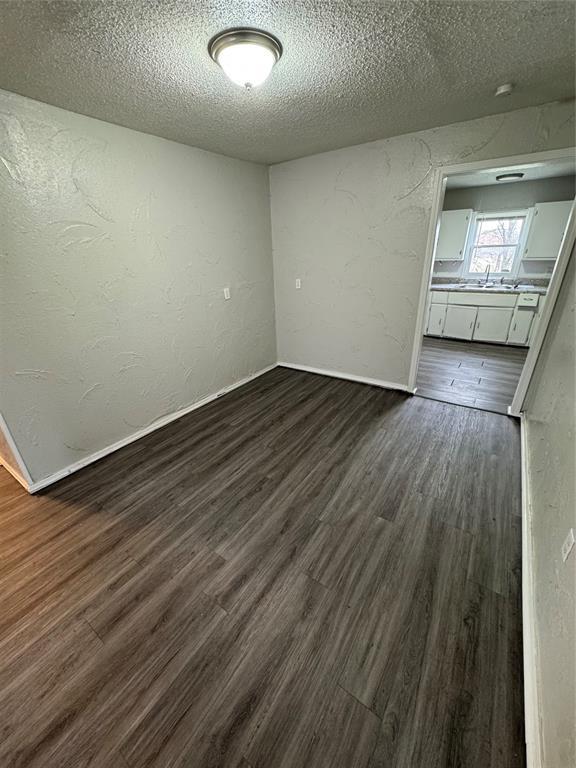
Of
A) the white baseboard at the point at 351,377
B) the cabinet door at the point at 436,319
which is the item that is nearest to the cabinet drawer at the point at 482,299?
the cabinet door at the point at 436,319

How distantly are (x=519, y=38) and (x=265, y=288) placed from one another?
2.79 m

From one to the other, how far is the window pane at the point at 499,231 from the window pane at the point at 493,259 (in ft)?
0.36

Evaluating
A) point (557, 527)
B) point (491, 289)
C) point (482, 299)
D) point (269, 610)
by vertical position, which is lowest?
point (269, 610)

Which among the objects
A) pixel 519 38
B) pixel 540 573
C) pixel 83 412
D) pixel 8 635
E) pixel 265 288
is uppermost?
pixel 519 38

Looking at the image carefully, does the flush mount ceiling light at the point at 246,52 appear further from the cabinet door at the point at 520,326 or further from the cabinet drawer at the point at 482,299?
the cabinet door at the point at 520,326

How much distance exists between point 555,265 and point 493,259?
3406 millimetres

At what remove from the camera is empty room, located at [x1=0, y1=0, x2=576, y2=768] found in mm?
1122

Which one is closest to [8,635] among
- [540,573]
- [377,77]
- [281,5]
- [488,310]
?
[540,573]

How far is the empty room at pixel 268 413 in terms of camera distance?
112 cm

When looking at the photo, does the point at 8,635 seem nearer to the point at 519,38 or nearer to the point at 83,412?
the point at 83,412

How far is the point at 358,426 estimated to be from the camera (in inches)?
111

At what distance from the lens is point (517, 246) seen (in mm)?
4969

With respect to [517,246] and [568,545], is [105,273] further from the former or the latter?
[517,246]

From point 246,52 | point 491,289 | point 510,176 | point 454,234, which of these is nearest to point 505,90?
point 246,52
